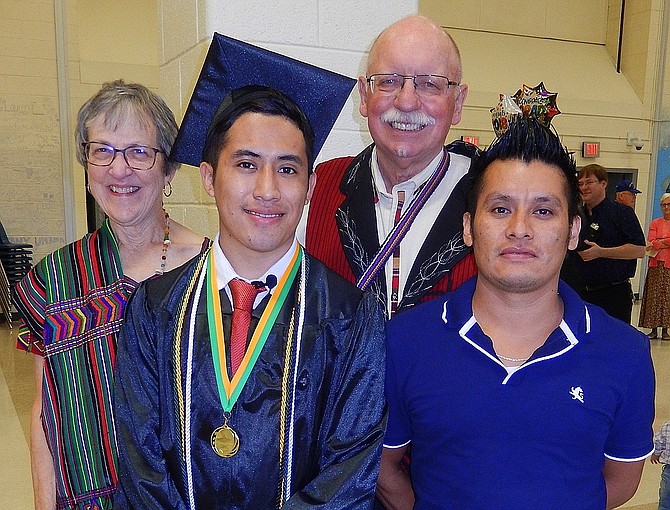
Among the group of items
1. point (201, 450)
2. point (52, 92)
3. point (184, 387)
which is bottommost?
point (201, 450)

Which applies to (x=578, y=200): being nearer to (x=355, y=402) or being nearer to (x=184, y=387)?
(x=355, y=402)

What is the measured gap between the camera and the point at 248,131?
1.35m

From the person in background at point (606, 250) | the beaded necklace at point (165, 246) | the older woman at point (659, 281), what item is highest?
the beaded necklace at point (165, 246)

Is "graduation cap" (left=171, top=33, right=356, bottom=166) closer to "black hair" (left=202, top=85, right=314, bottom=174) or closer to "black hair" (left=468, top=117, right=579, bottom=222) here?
"black hair" (left=202, top=85, right=314, bottom=174)

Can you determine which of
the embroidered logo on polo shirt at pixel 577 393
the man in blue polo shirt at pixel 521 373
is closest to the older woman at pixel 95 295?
the man in blue polo shirt at pixel 521 373

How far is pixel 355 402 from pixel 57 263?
0.83 m

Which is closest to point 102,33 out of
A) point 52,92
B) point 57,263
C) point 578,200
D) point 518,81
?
point 52,92

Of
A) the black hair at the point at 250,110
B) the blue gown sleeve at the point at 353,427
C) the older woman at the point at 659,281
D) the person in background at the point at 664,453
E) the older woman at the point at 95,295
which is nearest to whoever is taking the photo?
the blue gown sleeve at the point at 353,427

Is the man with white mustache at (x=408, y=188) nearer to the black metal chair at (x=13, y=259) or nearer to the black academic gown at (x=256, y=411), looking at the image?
the black academic gown at (x=256, y=411)

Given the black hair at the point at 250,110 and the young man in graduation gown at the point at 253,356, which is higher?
the black hair at the point at 250,110

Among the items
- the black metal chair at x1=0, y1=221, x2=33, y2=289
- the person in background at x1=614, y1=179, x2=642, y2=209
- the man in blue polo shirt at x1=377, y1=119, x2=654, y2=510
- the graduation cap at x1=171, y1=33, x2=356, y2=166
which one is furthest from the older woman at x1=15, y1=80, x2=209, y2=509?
the person in background at x1=614, y1=179, x2=642, y2=209

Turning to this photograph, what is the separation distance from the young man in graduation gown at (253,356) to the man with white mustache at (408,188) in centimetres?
31

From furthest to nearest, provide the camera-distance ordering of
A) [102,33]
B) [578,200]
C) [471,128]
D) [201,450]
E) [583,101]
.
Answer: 1. [583,101]
2. [471,128]
3. [102,33]
4. [578,200]
5. [201,450]

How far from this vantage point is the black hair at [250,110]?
1374mm
